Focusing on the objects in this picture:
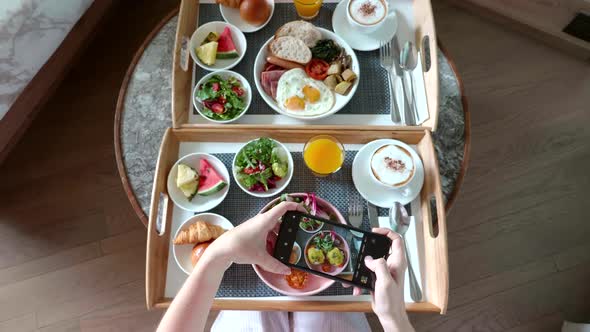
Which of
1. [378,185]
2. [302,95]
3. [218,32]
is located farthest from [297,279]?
[218,32]

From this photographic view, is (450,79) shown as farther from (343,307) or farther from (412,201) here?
(343,307)

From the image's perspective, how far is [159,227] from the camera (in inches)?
55.6

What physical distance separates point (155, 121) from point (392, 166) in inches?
36.3

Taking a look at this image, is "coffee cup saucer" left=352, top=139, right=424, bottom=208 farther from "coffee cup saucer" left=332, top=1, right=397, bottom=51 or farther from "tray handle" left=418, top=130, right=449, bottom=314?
"coffee cup saucer" left=332, top=1, right=397, bottom=51

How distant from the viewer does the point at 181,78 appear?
1.50m

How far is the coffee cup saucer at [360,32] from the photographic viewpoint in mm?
1611

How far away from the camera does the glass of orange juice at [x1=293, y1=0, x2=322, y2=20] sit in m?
1.59

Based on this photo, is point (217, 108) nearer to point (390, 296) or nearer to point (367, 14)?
point (367, 14)

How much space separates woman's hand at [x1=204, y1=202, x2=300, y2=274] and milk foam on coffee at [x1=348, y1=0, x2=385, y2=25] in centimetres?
81

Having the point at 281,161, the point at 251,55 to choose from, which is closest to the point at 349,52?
the point at 251,55

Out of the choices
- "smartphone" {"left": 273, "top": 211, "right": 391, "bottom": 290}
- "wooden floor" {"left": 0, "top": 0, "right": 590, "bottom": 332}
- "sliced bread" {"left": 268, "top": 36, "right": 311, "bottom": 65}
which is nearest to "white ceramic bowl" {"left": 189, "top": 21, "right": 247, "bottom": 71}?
"sliced bread" {"left": 268, "top": 36, "right": 311, "bottom": 65}

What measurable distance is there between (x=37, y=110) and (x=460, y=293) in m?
2.57

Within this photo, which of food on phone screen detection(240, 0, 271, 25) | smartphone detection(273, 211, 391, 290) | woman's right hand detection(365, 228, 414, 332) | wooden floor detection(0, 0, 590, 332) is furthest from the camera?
wooden floor detection(0, 0, 590, 332)

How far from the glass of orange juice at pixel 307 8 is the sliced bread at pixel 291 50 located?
0.15m
